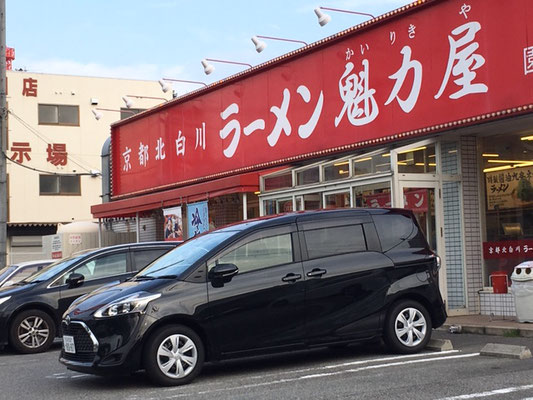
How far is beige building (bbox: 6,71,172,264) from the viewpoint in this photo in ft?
131

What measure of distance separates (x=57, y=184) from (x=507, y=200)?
106 ft

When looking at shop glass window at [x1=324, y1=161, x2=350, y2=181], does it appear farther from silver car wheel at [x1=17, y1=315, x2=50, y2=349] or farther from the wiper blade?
the wiper blade

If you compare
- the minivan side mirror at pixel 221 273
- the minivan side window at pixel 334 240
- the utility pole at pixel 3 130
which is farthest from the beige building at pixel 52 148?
the minivan side mirror at pixel 221 273

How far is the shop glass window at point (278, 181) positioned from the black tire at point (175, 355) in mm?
8099

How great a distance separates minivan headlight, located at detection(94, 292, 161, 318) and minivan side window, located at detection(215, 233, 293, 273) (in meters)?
0.90

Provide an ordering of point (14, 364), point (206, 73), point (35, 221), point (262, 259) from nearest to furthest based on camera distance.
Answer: point (262, 259)
point (14, 364)
point (206, 73)
point (35, 221)

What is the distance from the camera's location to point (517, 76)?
37.2ft

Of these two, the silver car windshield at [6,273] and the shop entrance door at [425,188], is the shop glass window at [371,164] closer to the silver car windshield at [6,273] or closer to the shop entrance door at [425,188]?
the shop entrance door at [425,188]

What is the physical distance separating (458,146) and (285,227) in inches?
200

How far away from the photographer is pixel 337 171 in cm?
1435

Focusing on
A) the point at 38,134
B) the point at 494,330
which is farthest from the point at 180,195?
the point at 38,134

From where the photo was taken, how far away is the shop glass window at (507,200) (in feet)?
40.4

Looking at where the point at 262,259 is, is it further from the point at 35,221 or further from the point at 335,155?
the point at 35,221

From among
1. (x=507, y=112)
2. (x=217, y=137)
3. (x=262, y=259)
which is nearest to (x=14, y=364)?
(x=262, y=259)
